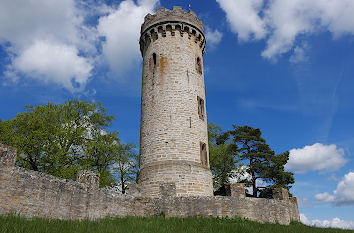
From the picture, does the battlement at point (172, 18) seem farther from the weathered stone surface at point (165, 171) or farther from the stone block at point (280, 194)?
the stone block at point (280, 194)

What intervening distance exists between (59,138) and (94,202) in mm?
11008

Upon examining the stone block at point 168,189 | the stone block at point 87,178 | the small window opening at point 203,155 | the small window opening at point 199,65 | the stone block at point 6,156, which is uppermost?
the small window opening at point 199,65

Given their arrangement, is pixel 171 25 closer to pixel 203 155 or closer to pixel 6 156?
pixel 203 155

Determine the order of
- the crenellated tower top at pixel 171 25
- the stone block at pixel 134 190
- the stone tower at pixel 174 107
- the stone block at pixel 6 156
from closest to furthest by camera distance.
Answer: the stone block at pixel 6 156
the stone block at pixel 134 190
the stone tower at pixel 174 107
the crenellated tower top at pixel 171 25

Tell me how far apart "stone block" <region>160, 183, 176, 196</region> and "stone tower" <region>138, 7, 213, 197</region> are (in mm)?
1075

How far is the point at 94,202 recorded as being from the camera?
10969mm

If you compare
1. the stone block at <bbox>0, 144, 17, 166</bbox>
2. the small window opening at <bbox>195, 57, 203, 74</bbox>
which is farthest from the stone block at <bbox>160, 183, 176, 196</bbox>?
the small window opening at <bbox>195, 57, 203, 74</bbox>

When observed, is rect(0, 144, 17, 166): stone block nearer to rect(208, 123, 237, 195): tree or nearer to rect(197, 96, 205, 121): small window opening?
rect(197, 96, 205, 121): small window opening

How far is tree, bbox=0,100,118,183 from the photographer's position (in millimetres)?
19328

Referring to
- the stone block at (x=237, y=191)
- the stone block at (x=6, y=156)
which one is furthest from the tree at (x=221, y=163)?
the stone block at (x=6, y=156)

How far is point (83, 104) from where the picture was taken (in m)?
23.5

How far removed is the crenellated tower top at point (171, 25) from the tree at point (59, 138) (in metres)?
8.43

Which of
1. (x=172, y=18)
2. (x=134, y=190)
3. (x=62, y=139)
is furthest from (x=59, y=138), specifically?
(x=172, y=18)

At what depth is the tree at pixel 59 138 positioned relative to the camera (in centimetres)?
1933
